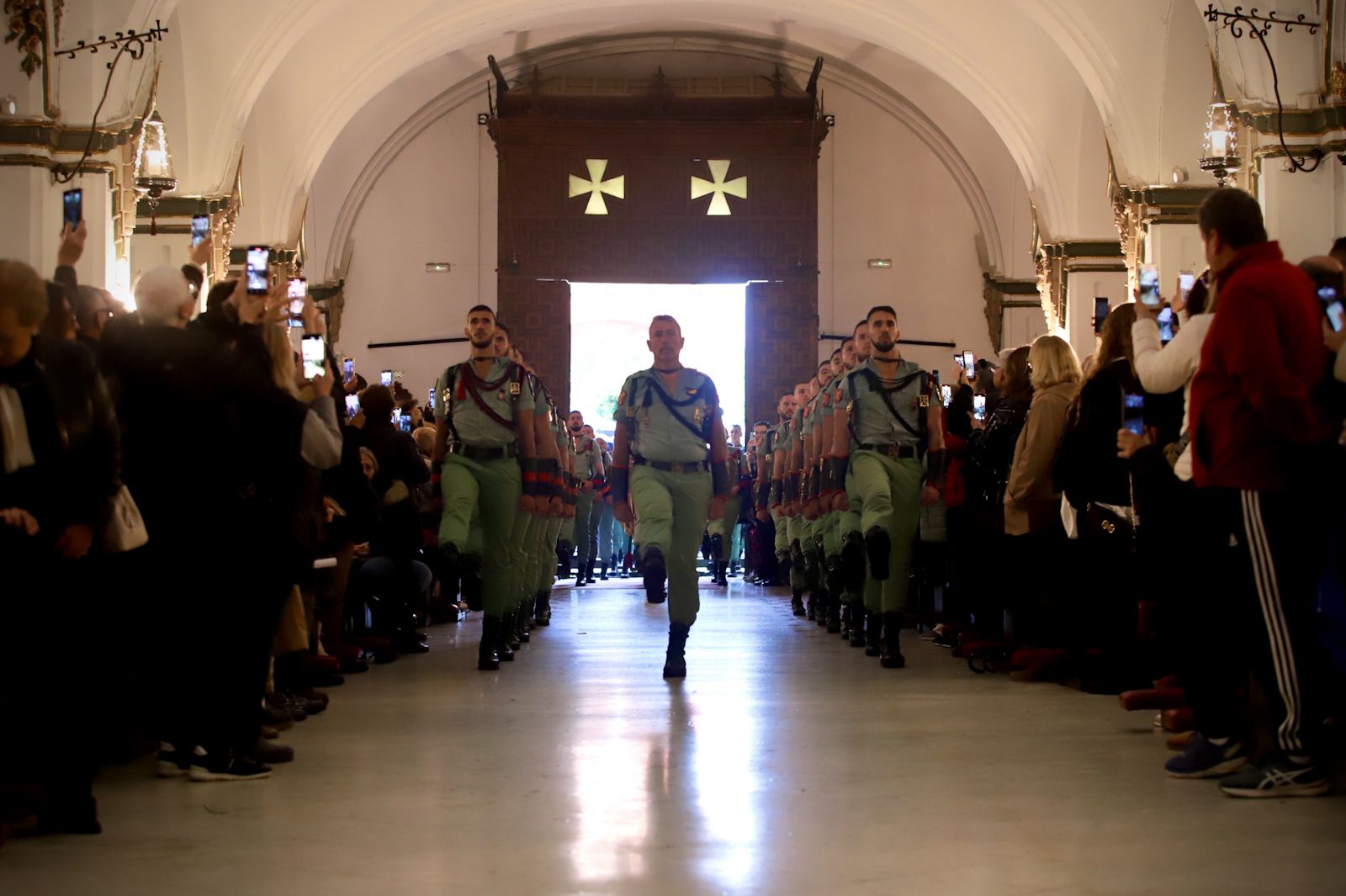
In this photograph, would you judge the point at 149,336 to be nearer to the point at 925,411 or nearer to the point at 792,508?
the point at 925,411

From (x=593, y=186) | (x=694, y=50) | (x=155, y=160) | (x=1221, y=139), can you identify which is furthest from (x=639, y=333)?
(x=1221, y=139)

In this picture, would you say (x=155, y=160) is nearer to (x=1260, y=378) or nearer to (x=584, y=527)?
(x=584, y=527)

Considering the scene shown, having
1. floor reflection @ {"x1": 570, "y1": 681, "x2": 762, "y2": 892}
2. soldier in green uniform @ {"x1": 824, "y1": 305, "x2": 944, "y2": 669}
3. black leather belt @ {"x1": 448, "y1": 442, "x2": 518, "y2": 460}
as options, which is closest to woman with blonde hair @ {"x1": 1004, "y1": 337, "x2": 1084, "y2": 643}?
soldier in green uniform @ {"x1": 824, "y1": 305, "x2": 944, "y2": 669}

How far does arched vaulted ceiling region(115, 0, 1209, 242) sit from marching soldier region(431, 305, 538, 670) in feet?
26.9

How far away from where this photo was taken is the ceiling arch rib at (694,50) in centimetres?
2250

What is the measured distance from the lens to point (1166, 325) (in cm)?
614

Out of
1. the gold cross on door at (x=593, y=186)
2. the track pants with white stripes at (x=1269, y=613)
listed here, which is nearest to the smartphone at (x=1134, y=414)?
the track pants with white stripes at (x=1269, y=613)

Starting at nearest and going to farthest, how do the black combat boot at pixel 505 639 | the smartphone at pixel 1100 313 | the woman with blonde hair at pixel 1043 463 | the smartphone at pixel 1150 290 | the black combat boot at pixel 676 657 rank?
the smartphone at pixel 1150 290
the smartphone at pixel 1100 313
the woman with blonde hair at pixel 1043 463
the black combat boot at pixel 676 657
the black combat boot at pixel 505 639

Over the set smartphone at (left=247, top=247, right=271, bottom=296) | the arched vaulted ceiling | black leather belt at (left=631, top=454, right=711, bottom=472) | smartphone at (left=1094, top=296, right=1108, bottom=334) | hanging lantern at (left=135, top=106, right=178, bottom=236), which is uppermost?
the arched vaulted ceiling

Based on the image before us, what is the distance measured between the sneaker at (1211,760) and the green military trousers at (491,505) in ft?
13.3

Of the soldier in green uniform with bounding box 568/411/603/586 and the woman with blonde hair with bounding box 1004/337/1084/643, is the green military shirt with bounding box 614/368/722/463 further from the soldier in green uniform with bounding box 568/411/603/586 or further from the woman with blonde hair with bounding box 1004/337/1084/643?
the soldier in green uniform with bounding box 568/411/603/586

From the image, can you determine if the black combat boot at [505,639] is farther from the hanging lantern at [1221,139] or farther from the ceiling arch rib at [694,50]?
the ceiling arch rib at [694,50]

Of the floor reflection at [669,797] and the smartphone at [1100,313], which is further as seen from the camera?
the smartphone at [1100,313]

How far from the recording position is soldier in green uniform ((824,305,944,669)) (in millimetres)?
7941
